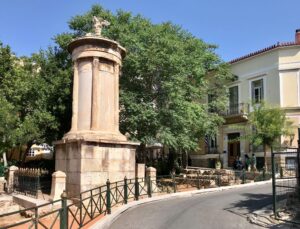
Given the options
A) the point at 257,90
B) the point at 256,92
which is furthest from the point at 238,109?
the point at 257,90

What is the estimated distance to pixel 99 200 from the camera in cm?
1271

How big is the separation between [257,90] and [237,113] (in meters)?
2.53

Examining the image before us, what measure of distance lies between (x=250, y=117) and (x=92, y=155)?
624 inches

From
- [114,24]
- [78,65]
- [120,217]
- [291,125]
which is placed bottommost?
[120,217]

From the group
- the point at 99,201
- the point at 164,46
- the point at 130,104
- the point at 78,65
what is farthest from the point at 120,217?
the point at 164,46

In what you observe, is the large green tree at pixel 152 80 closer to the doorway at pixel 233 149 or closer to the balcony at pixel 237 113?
the balcony at pixel 237 113

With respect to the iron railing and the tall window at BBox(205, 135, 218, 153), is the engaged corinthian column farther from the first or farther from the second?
the tall window at BBox(205, 135, 218, 153)

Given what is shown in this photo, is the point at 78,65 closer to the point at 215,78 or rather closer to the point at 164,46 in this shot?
the point at 164,46

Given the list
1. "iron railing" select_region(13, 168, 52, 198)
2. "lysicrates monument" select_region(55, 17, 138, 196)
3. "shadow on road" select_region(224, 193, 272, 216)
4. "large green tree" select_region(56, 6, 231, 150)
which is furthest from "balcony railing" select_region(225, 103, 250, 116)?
"iron railing" select_region(13, 168, 52, 198)

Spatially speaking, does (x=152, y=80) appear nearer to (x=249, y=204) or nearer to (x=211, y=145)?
(x=249, y=204)

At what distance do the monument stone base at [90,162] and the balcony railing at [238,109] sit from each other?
17.1 metres

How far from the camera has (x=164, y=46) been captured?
920 inches

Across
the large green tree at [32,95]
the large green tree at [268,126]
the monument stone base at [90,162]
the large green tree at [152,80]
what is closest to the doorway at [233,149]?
the large green tree at [268,126]

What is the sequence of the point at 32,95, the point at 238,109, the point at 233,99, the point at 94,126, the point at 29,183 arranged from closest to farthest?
the point at 94,126
the point at 29,183
the point at 32,95
the point at 238,109
the point at 233,99
